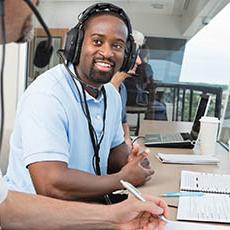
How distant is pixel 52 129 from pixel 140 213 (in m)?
0.45

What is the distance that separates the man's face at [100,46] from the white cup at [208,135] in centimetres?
59

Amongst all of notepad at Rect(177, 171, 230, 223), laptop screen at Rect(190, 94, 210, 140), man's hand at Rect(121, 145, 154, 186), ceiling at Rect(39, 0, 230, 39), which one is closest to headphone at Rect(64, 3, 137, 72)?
man's hand at Rect(121, 145, 154, 186)

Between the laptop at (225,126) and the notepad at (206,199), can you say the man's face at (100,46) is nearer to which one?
the notepad at (206,199)

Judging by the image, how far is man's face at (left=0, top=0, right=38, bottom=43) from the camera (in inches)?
30.3

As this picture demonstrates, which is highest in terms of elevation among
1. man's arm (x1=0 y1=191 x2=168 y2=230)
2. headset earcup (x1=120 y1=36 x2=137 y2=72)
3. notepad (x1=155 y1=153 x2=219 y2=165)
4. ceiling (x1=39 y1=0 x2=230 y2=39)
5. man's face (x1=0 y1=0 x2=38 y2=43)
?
ceiling (x1=39 y1=0 x2=230 y2=39)

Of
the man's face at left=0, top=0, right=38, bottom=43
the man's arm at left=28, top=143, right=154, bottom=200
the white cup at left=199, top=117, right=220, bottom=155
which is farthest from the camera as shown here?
the white cup at left=199, top=117, right=220, bottom=155

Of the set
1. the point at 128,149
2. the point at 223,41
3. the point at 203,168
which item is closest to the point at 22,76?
the point at 223,41

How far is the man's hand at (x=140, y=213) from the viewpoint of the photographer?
1033mm

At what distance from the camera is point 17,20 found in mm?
796

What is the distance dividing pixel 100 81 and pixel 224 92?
1494mm

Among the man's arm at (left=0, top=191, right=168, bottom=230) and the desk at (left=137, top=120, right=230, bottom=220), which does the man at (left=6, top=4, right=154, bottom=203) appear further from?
the man's arm at (left=0, top=191, right=168, bottom=230)

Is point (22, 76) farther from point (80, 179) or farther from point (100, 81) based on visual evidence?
point (80, 179)

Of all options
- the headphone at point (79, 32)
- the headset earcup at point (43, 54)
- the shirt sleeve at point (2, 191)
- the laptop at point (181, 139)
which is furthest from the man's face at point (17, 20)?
the laptop at point (181, 139)

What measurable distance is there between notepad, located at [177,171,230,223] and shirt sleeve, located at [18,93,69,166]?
403 mm
